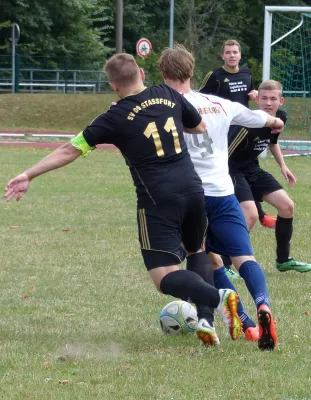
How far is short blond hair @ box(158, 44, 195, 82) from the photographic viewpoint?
6047 mm

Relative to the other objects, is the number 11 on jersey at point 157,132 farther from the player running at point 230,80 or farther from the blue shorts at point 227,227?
the player running at point 230,80

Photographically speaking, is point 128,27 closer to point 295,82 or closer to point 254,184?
point 295,82

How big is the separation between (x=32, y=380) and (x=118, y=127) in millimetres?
1602

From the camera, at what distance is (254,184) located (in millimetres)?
8984

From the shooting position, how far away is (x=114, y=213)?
1286cm

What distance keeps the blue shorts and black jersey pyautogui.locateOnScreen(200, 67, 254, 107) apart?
249 inches

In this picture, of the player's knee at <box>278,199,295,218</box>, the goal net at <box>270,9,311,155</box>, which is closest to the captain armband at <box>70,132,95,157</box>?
the player's knee at <box>278,199,295,218</box>

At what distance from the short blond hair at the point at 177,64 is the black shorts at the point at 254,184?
2715 millimetres

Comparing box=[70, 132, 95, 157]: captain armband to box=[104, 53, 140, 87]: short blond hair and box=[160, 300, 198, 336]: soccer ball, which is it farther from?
box=[160, 300, 198, 336]: soccer ball

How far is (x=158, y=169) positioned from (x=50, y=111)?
Result: 29.7 metres

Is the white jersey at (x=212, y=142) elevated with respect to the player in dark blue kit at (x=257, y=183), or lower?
elevated

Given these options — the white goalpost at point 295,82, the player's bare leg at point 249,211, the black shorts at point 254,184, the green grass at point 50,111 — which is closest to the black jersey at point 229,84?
the black shorts at point 254,184

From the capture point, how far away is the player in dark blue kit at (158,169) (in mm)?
5750

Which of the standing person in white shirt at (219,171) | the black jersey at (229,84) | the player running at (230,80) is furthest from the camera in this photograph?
the black jersey at (229,84)
